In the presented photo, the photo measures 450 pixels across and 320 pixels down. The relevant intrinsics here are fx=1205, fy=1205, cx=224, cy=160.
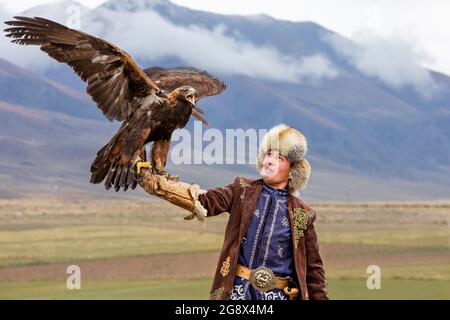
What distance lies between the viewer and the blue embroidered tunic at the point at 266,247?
21.9ft

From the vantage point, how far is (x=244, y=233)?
6.68 metres

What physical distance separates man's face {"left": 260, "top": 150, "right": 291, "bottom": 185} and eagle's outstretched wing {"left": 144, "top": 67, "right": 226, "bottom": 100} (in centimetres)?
121

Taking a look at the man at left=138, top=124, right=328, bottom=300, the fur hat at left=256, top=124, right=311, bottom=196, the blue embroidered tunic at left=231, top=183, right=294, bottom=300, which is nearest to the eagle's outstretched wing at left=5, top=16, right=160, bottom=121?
the man at left=138, top=124, right=328, bottom=300

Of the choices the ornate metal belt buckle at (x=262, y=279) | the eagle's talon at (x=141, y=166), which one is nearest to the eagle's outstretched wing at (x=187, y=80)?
the eagle's talon at (x=141, y=166)

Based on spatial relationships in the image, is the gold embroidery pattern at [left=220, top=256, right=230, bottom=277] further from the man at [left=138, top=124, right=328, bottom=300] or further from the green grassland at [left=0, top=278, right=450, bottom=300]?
the green grassland at [left=0, top=278, right=450, bottom=300]

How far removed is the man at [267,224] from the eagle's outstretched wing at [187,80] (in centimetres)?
121

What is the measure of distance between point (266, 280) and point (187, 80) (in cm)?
191

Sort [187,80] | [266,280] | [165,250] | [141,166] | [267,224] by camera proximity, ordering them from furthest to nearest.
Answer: [165,250] < [187,80] < [141,166] < [267,224] < [266,280]

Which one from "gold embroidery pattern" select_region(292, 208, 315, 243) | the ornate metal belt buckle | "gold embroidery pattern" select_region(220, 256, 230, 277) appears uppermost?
"gold embroidery pattern" select_region(292, 208, 315, 243)

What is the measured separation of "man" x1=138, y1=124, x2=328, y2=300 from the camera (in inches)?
262

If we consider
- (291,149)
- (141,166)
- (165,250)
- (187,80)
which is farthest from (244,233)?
(165,250)

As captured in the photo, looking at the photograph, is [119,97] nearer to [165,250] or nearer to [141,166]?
[141,166]

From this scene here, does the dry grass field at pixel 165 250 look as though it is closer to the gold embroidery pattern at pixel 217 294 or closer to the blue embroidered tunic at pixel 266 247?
the blue embroidered tunic at pixel 266 247
